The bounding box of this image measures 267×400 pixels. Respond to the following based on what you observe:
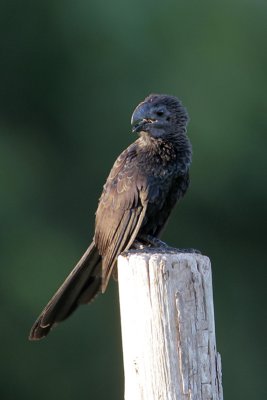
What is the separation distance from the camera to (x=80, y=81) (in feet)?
36.2

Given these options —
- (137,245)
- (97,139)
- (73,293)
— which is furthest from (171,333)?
(97,139)

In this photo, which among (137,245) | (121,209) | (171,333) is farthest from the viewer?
(137,245)

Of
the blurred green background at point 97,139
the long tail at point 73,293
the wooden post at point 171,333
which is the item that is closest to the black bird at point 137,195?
the long tail at point 73,293

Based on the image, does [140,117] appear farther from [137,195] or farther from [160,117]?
[137,195]

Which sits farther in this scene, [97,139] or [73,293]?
[97,139]

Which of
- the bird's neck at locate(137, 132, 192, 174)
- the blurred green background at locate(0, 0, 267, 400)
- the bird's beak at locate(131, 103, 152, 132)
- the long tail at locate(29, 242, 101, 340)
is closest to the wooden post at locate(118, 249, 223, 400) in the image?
the long tail at locate(29, 242, 101, 340)

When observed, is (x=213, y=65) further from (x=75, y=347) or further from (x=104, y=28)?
(x=75, y=347)

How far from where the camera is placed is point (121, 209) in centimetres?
575

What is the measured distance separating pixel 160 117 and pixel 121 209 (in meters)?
0.48

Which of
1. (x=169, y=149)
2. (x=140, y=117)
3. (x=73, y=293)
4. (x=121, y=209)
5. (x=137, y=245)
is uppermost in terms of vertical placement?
(x=140, y=117)

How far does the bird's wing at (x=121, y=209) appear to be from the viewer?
5664 millimetres

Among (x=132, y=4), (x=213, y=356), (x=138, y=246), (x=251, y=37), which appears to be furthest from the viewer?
(x=251, y=37)

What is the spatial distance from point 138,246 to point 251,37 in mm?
5385

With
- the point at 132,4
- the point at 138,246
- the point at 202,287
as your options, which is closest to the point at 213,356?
the point at 202,287
